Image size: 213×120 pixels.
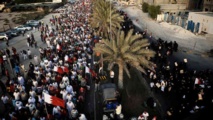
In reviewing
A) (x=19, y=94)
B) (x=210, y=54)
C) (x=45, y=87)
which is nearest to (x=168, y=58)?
(x=210, y=54)

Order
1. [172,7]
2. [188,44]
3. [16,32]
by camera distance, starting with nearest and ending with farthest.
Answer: [188,44]
[16,32]
[172,7]

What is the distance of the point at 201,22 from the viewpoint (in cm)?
3247

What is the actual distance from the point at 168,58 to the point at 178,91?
850 cm

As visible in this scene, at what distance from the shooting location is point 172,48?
23906 millimetres

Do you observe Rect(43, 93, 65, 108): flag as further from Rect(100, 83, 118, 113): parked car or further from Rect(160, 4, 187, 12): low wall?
Rect(160, 4, 187, 12): low wall

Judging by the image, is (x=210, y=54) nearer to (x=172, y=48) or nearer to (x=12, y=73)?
(x=172, y=48)

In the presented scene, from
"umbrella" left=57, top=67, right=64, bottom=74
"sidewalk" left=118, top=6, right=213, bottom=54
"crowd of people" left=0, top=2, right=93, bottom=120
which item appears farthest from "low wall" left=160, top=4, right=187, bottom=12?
"umbrella" left=57, top=67, right=64, bottom=74

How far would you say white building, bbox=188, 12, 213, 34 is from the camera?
102 feet

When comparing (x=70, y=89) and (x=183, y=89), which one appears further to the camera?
(x=183, y=89)

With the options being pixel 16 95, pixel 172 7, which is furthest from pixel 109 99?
pixel 172 7

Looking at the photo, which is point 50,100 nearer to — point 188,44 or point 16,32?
point 188,44

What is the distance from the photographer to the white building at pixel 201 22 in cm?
3111

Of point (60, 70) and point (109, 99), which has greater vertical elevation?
point (60, 70)

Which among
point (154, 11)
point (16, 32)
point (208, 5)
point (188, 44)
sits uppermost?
point (208, 5)
